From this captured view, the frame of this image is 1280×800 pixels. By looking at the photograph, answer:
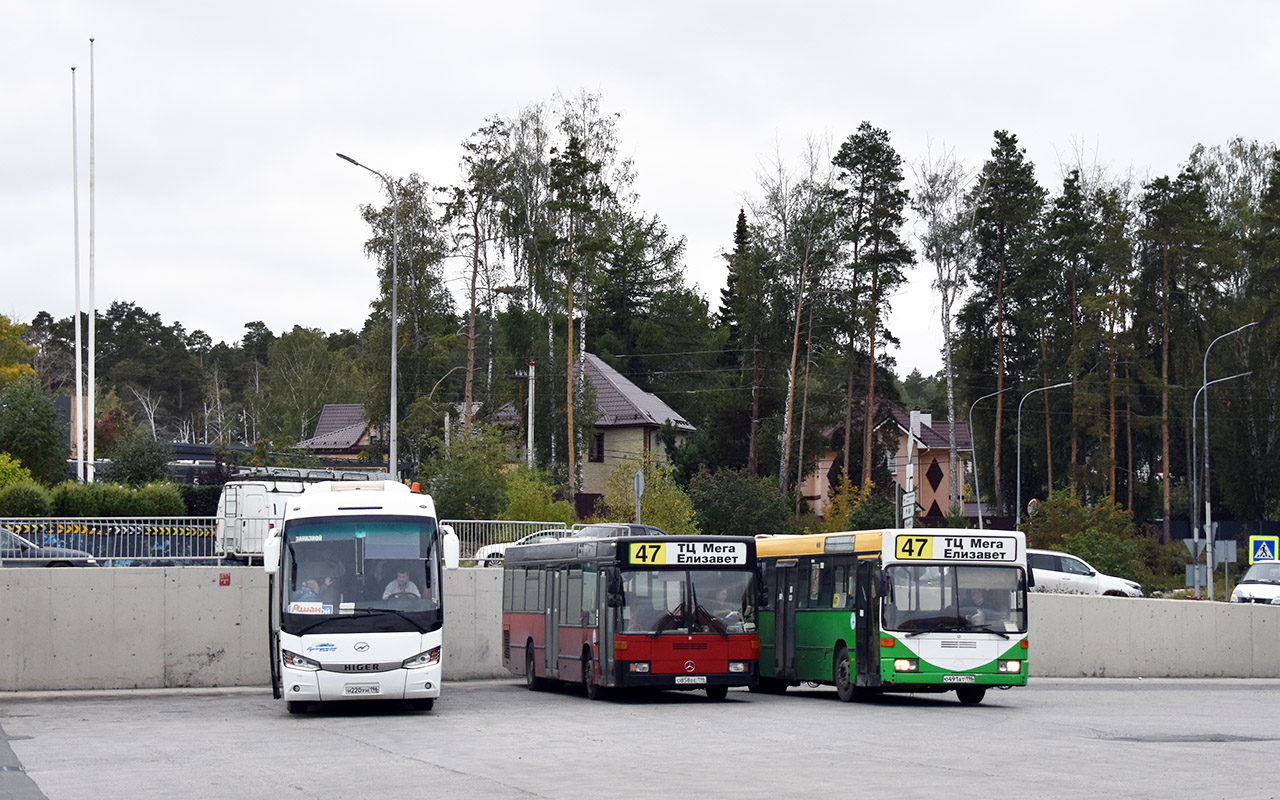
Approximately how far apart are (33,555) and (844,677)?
648 inches

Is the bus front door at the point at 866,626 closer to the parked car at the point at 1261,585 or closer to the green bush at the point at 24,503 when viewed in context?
the parked car at the point at 1261,585

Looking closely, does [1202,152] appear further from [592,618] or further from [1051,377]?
[592,618]

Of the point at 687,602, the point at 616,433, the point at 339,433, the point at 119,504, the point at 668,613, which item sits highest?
the point at 339,433

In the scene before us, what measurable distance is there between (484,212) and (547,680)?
111 ft

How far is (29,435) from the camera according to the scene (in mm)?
51094

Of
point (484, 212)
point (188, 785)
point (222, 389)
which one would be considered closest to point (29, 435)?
point (484, 212)

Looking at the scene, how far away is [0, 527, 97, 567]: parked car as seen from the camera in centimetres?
2838

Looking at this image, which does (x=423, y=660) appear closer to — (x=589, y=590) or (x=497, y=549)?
(x=589, y=590)

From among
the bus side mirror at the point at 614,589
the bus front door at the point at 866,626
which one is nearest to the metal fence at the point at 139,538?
the bus side mirror at the point at 614,589

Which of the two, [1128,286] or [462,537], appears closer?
[462,537]

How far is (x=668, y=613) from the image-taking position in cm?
2208

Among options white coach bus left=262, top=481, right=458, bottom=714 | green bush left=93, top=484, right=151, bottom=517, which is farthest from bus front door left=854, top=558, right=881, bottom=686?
green bush left=93, top=484, right=151, bottom=517

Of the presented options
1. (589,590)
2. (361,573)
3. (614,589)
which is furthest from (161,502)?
(361,573)

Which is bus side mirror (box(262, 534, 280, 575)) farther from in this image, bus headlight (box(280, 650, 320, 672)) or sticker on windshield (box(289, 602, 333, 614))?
bus headlight (box(280, 650, 320, 672))
